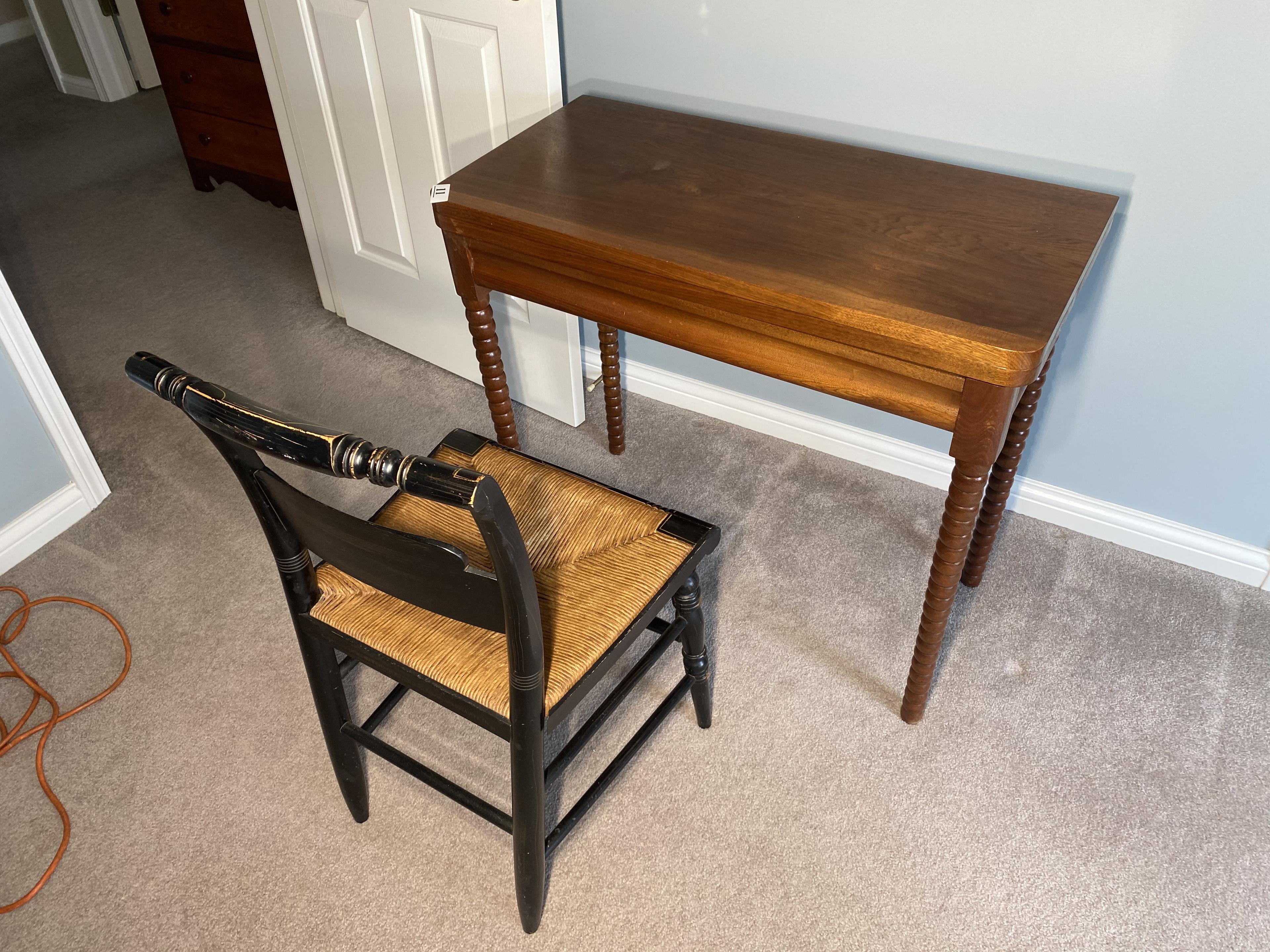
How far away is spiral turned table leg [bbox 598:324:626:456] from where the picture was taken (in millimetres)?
1917

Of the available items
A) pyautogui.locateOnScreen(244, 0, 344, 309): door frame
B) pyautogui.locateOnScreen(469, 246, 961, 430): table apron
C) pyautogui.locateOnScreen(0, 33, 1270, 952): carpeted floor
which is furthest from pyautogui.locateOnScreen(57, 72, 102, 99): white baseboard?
pyautogui.locateOnScreen(469, 246, 961, 430): table apron

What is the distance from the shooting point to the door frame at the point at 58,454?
1.79 metres

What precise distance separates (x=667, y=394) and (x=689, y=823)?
1022 millimetres

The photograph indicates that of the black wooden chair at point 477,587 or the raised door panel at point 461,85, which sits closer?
the black wooden chair at point 477,587

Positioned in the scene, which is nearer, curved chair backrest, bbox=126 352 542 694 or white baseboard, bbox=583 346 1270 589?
curved chair backrest, bbox=126 352 542 694

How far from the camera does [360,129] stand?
2.06 meters

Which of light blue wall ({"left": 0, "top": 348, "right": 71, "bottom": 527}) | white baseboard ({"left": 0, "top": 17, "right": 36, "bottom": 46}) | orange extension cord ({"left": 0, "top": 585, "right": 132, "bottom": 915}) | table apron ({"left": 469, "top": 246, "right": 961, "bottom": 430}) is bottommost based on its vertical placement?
white baseboard ({"left": 0, "top": 17, "right": 36, "bottom": 46})

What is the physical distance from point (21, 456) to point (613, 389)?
1.16 metres

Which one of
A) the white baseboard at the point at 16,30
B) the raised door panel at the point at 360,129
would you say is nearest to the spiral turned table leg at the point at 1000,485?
the raised door panel at the point at 360,129

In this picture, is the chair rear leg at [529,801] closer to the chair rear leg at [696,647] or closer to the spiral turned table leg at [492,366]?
the chair rear leg at [696,647]

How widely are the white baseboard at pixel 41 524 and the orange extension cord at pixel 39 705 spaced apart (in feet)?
0.25

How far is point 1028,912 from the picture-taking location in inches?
52.0

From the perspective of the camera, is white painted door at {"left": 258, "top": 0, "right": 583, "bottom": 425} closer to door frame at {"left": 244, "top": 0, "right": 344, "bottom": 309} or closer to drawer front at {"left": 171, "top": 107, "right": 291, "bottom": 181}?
door frame at {"left": 244, "top": 0, "right": 344, "bottom": 309}

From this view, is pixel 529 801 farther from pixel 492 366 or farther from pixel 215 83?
pixel 215 83
